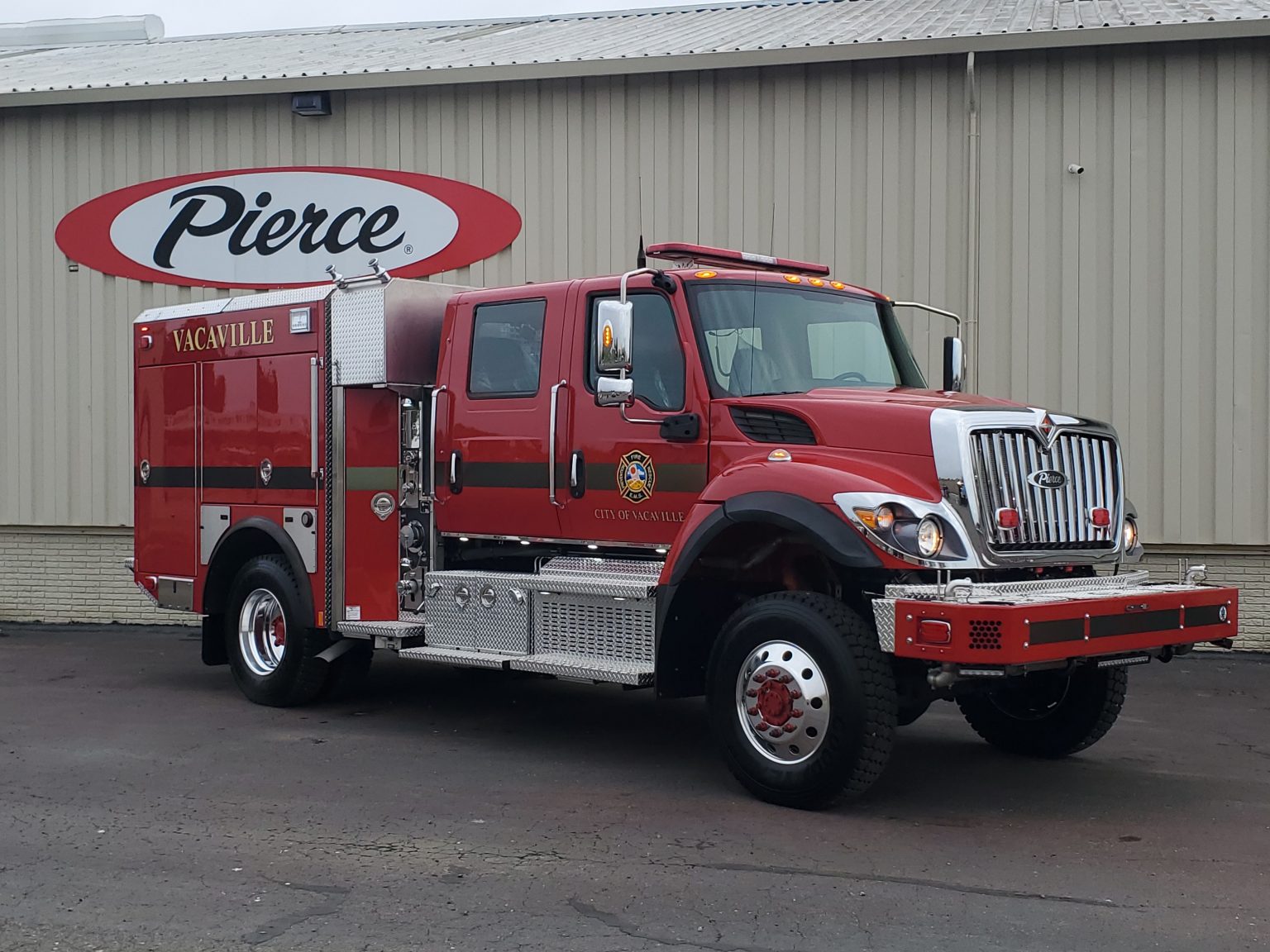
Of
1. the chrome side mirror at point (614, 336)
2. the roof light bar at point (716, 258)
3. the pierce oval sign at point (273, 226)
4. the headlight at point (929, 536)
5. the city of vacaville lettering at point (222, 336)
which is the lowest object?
the headlight at point (929, 536)

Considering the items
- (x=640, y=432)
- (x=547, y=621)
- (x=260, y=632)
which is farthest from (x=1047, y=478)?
(x=260, y=632)

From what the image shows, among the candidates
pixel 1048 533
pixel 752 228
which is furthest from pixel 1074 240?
pixel 1048 533

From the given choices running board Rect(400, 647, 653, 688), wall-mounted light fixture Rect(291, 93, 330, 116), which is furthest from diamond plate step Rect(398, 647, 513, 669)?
wall-mounted light fixture Rect(291, 93, 330, 116)

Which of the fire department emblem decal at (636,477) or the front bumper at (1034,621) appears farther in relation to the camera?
the fire department emblem decal at (636,477)

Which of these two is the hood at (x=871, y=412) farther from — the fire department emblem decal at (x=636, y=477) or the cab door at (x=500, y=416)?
the cab door at (x=500, y=416)

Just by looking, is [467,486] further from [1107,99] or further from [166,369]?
[1107,99]

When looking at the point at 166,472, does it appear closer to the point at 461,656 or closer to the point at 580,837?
the point at 461,656

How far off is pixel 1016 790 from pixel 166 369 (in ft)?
22.0

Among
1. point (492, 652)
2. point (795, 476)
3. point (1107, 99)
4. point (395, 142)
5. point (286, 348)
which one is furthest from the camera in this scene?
point (395, 142)

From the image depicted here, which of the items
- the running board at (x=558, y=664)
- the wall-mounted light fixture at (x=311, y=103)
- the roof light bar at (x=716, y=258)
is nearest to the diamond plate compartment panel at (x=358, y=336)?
the running board at (x=558, y=664)

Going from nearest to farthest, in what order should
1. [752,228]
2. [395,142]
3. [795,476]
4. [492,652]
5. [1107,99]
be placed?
[795,476] → [492,652] → [1107,99] → [752,228] → [395,142]

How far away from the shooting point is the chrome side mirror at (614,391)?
7.41 metres

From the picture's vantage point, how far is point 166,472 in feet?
34.6

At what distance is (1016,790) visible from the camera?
7.26 metres
